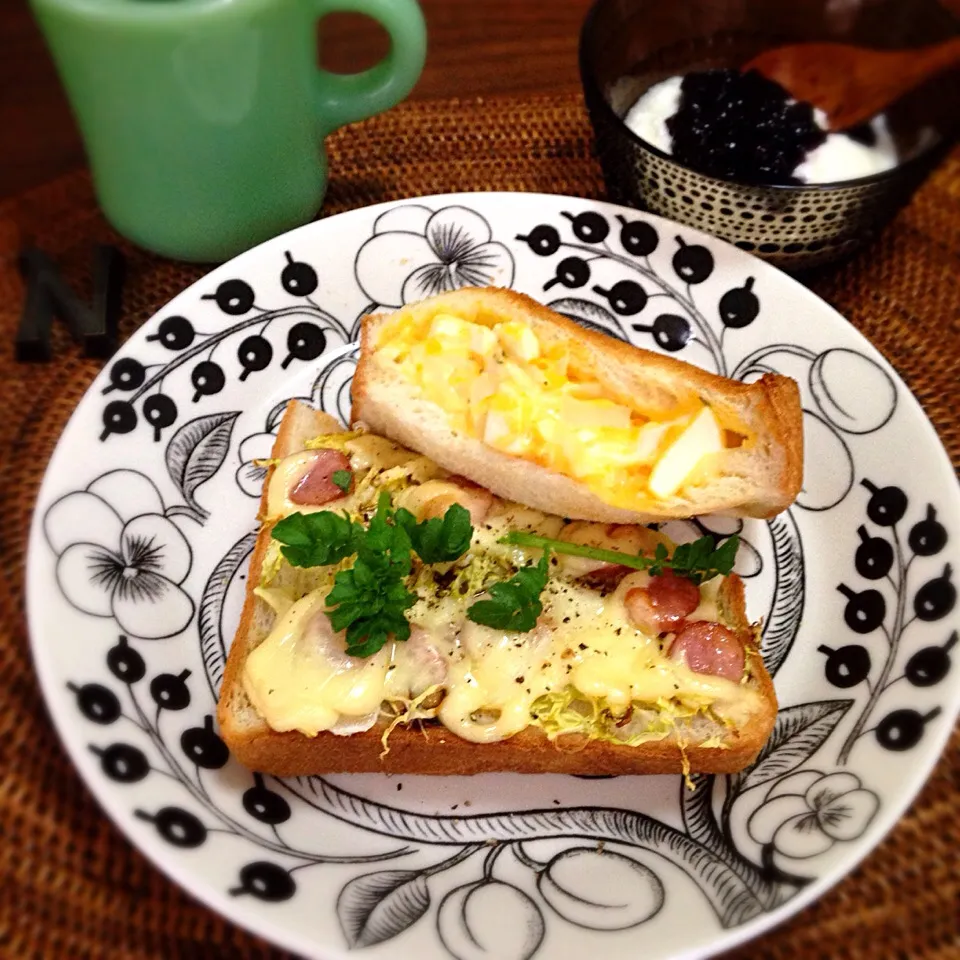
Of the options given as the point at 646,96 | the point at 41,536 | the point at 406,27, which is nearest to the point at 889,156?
the point at 646,96

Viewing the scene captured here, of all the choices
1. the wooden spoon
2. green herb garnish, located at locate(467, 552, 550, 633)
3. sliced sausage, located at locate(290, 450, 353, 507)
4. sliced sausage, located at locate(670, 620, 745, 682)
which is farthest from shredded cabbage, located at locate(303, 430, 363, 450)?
the wooden spoon

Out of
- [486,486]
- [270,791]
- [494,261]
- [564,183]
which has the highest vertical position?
[564,183]

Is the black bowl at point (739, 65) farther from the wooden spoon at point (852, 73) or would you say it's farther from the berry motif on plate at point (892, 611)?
the berry motif on plate at point (892, 611)

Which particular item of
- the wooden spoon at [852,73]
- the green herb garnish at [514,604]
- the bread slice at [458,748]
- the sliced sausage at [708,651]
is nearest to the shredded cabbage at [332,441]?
the bread slice at [458,748]

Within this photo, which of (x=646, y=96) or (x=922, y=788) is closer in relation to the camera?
(x=922, y=788)

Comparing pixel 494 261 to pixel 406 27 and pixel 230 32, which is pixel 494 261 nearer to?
pixel 406 27

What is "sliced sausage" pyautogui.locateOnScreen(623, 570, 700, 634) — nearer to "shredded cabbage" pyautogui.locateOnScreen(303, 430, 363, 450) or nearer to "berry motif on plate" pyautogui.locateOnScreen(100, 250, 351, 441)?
"shredded cabbage" pyautogui.locateOnScreen(303, 430, 363, 450)

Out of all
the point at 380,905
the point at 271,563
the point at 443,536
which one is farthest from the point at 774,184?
the point at 380,905
